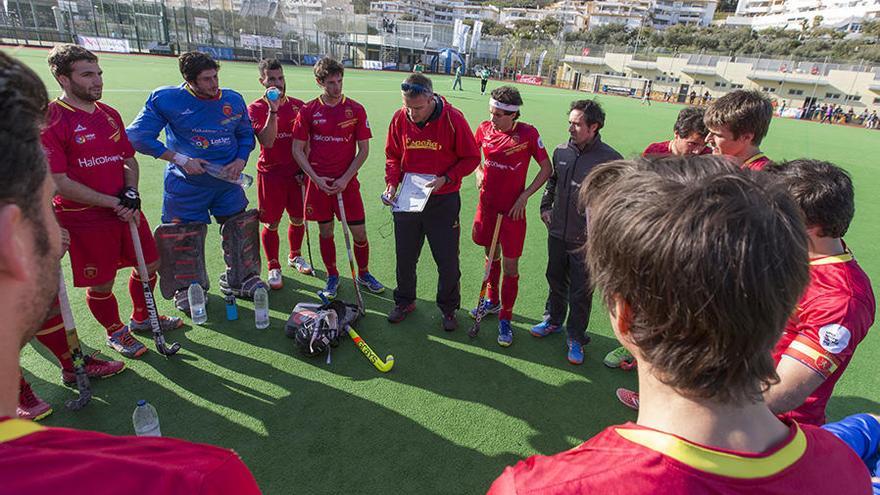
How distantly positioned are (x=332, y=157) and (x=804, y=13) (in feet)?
511

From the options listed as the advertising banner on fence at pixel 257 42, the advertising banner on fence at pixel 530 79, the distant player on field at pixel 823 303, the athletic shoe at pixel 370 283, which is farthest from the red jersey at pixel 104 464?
the advertising banner on fence at pixel 530 79

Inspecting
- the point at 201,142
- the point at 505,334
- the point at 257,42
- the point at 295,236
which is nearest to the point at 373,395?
the point at 505,334

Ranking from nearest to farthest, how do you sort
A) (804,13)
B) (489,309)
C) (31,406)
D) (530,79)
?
(31,406) < (489,309) < (530,79) < (804,13)

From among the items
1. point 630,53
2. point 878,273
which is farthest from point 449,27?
point 878,273

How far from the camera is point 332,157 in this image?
5.08 m

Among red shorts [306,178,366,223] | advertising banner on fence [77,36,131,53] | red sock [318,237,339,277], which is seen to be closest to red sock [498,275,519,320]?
red shorts [306,178,366,223]

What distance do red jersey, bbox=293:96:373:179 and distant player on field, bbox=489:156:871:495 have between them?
4486 mm

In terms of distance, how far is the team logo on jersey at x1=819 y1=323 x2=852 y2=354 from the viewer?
187 centimetres

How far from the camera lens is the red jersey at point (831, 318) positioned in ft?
6.17

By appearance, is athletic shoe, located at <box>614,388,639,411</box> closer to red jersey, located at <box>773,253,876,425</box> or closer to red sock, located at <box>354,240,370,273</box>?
red jersey, located at <box>773,253,876,425</box>

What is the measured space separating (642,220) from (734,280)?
20cm

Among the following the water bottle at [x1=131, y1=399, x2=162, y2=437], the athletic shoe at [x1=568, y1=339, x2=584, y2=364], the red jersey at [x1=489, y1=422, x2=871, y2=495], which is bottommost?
the athletic shoe at [x1=568, y1=339, x2=584, y2=364]

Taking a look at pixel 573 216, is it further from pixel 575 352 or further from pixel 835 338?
pixel 835 338

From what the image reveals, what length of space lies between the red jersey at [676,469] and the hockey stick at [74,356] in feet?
11.5
